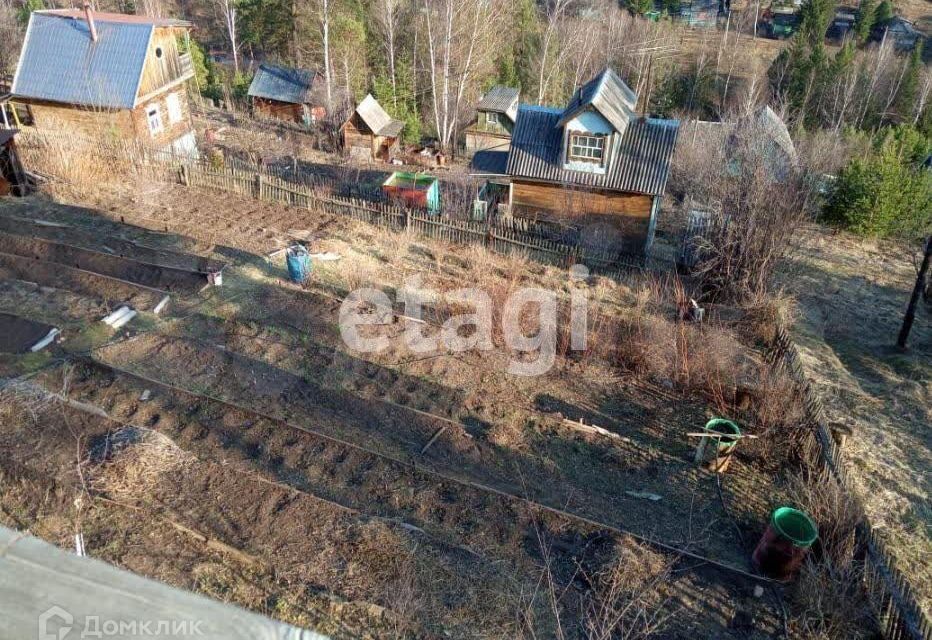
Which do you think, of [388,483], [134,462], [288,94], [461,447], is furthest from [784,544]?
[288,94]

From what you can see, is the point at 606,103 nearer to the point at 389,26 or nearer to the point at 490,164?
the point at 490,164

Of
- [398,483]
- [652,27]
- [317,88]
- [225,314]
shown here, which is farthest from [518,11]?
[398,483]

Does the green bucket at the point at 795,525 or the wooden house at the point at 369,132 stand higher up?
the wooden house at the point at 369,132

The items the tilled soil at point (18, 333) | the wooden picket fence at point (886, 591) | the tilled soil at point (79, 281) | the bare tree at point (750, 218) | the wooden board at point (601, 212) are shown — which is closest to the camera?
the wooden picket fence at point (886, 591)

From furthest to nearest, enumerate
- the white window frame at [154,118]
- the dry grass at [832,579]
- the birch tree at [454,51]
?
the birch tree at [454,51]
the white window frame at [154,118]
the dry grass at [832,579]

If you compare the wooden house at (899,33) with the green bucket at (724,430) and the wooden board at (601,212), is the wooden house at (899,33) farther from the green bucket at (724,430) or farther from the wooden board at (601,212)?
the green bucket at (724,430)

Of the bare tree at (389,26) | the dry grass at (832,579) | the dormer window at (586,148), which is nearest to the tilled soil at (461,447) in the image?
the dry grass at (832,579)
